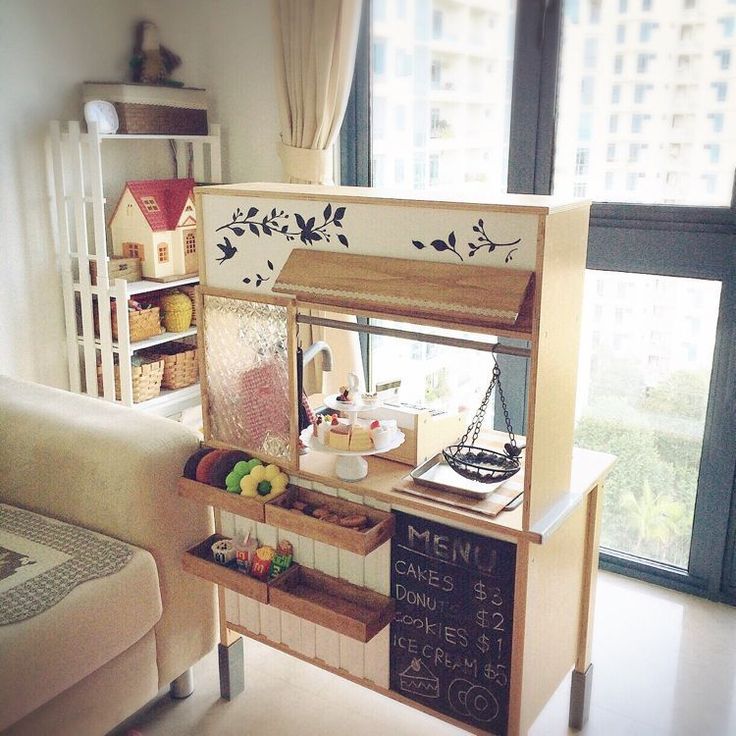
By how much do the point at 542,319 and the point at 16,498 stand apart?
4.84ft

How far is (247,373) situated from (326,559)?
469 mm

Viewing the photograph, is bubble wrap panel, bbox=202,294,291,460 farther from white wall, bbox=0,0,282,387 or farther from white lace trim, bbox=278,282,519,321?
white wall, bbox=0,0,282,387

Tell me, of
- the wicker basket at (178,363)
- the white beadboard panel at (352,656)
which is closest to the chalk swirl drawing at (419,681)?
the white beadboard panel at (352,656)

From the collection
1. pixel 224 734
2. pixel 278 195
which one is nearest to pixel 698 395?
pixel 278 195

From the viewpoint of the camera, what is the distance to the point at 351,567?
74.5 inches

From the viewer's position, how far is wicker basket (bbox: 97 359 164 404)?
10.0ft

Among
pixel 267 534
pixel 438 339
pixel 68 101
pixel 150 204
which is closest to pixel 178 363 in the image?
pixel 150 204

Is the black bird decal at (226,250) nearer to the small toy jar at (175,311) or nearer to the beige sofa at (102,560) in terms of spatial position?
the beige sofa at (102,560)

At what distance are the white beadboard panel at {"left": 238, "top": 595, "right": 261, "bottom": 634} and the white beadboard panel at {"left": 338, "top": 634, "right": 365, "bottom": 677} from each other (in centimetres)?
25

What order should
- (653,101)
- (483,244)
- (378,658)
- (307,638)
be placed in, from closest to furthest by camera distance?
(483,244)
(378,658)
(307,638)
(653,101)

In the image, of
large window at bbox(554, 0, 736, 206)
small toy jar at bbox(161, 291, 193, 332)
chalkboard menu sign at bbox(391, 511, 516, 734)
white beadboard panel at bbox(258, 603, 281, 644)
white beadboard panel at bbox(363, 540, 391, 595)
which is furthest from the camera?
small toy jar at bbox(161, 291, 193, 332)

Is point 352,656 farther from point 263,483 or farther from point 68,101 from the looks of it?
point 68,101

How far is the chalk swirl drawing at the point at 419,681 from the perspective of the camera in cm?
185

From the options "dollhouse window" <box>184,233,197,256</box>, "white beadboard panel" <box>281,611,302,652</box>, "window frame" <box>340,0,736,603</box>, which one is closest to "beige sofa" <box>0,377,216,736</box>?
"white beadboard panel" <box>281,611,302,652</box>
